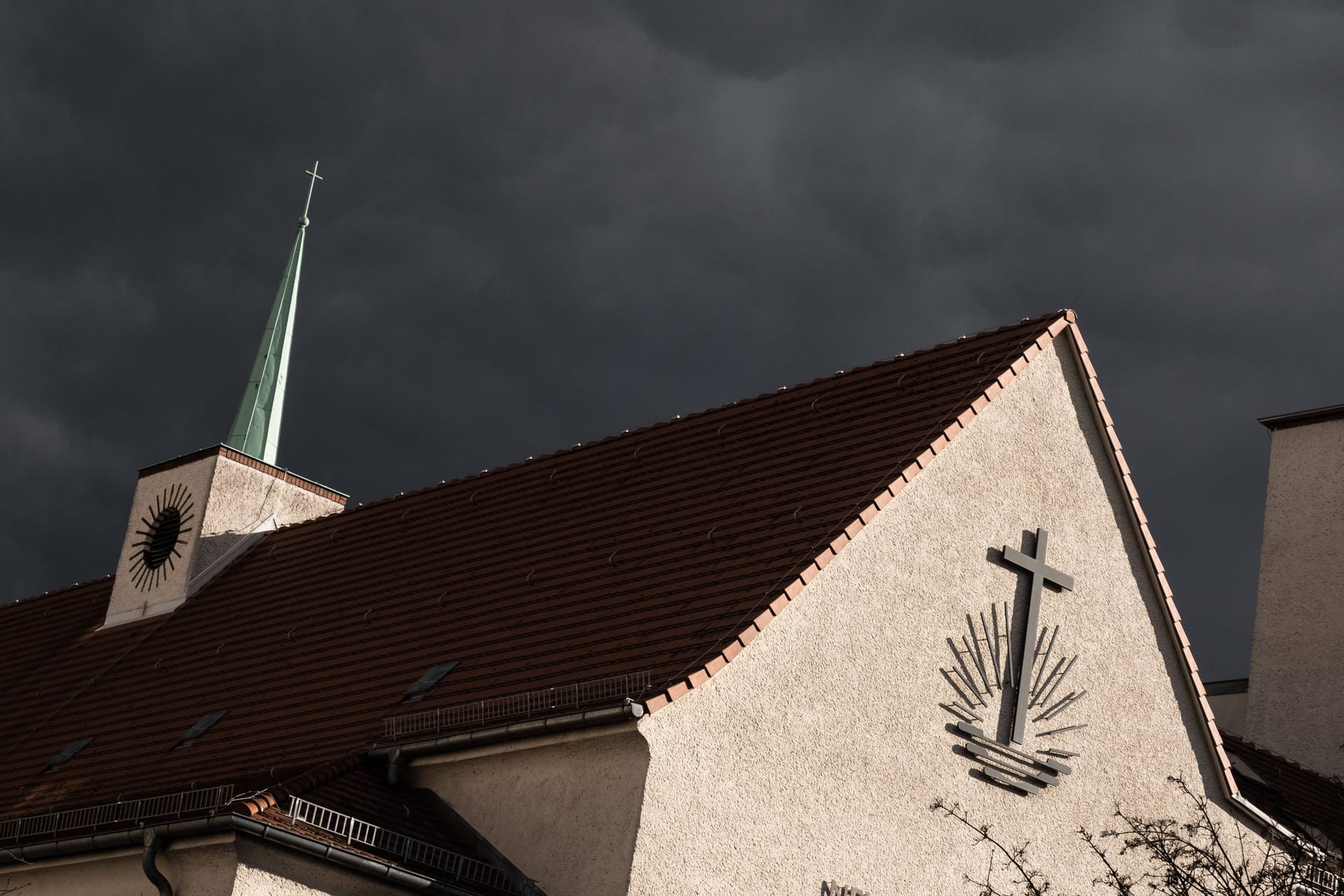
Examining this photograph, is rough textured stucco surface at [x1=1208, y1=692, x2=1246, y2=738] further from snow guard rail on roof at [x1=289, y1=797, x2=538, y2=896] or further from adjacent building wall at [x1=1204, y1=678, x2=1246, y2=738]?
snow guard rail on roof at [x1=289, y1=797, x2=538, y2=896]

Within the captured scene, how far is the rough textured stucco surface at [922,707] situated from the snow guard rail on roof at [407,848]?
1.28 meters

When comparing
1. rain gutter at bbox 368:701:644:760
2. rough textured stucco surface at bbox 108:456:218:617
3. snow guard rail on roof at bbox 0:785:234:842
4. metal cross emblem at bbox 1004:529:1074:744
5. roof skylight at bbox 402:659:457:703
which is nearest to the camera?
rain gutter at bbox 368:701:644:760

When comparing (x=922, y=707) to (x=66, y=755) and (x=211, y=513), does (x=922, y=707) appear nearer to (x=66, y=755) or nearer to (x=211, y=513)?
(x=66, y=755)

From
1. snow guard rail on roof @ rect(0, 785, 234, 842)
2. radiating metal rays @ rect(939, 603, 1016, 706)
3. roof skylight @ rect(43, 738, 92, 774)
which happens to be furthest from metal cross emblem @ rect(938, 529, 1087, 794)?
roof skylight @ rect(43, 738, 92, 774)

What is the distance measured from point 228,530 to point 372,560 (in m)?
4.64

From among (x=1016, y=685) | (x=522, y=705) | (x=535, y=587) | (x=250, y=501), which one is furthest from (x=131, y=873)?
(x=250, y=501)

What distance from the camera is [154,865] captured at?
1327 cm

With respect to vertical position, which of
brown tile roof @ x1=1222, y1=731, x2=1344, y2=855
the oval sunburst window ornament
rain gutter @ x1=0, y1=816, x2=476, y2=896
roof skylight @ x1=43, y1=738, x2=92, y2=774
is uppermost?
the oval sunburst window ornament

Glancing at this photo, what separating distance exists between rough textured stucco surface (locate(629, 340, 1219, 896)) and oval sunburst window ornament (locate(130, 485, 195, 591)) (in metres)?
11.2

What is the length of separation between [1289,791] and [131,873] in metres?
12.5

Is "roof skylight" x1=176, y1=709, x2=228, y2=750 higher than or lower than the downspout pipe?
higher

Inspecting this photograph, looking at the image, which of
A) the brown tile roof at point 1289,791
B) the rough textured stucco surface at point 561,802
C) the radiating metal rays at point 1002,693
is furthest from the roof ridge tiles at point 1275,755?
the rough textured stucco surface at point 561,802

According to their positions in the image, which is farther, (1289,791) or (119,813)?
(1289,791)

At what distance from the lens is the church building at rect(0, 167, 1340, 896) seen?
43.8ft
